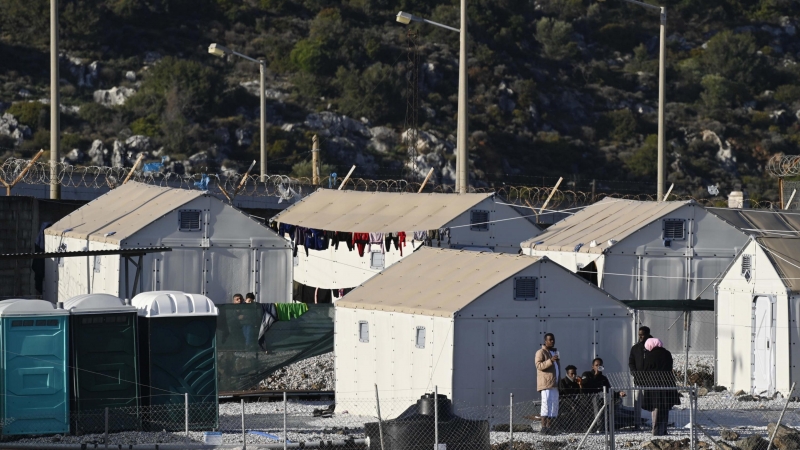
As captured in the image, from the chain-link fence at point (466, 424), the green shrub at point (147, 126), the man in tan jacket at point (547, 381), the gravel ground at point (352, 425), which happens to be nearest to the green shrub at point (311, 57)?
the green shrub at point (147, 126)

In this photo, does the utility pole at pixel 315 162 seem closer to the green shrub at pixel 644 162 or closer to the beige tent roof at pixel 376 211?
the beige tent roof at pixel 376 211

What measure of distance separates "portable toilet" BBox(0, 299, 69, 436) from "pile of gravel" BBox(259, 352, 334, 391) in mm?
6550

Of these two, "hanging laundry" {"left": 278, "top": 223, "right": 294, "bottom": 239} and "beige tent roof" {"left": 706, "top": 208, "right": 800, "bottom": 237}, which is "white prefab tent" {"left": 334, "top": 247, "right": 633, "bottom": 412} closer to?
"beige tent roof" {"left": 706, "top": 208, "right": 800, "bottom": 237}

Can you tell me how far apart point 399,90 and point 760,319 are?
61.4 metres

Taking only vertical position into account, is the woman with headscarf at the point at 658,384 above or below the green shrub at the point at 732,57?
below

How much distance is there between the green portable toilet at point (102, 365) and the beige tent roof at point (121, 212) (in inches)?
404

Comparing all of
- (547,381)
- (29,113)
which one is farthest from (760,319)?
(29,113)

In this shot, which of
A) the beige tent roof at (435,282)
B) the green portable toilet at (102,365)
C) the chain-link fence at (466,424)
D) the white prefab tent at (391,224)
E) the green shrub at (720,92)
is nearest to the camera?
the chain-link fence at (466,424)

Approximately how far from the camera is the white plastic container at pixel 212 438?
1834 cm

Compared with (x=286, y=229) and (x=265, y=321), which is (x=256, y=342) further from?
(x=286, y=229)

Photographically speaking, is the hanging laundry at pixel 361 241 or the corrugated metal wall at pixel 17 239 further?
the corrugated metal wall at pixel 17 239

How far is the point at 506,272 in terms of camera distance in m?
20.8

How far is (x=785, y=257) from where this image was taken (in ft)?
77.0

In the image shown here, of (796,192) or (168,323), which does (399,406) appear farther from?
(796,192)
